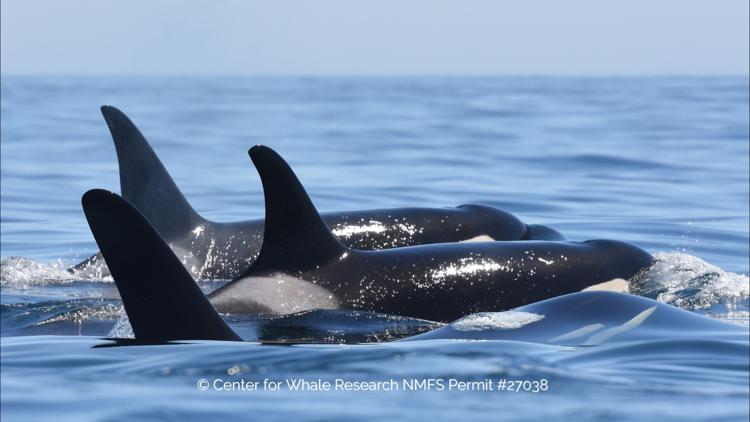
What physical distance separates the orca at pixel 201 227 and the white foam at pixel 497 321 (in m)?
3.67

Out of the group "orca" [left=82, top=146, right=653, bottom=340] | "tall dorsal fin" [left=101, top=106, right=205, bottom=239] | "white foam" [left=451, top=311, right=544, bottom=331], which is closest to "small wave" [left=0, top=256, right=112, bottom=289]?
"tall dorsal fin" [left=101, top=106, right=205, bottom=239]

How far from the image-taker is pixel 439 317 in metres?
7.91

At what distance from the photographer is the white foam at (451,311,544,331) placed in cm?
652

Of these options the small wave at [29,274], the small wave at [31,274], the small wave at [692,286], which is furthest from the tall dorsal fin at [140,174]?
the small wave at [692,286]

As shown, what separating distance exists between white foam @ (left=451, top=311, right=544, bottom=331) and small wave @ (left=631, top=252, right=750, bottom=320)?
224 cm

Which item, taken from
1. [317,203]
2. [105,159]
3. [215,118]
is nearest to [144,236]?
[317,203]

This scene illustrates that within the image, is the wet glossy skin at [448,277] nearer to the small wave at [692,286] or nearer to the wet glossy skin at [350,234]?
the small wave at [692,286]

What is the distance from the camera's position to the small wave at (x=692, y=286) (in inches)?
348

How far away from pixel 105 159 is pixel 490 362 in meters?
18.2

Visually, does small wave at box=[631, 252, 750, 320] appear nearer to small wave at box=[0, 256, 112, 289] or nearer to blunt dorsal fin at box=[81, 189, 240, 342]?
blunt dorsal fin at box=[81, 189, 240, 342]

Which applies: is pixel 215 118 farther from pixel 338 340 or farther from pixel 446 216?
pixel 338 340

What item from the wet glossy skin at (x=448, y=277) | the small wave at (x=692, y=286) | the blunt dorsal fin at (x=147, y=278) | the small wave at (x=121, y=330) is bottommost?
the small wave at (x=121, y=330)

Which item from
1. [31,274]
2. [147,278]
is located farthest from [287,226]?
[31,274]

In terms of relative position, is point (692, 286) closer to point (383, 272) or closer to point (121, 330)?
point (383, 272)
